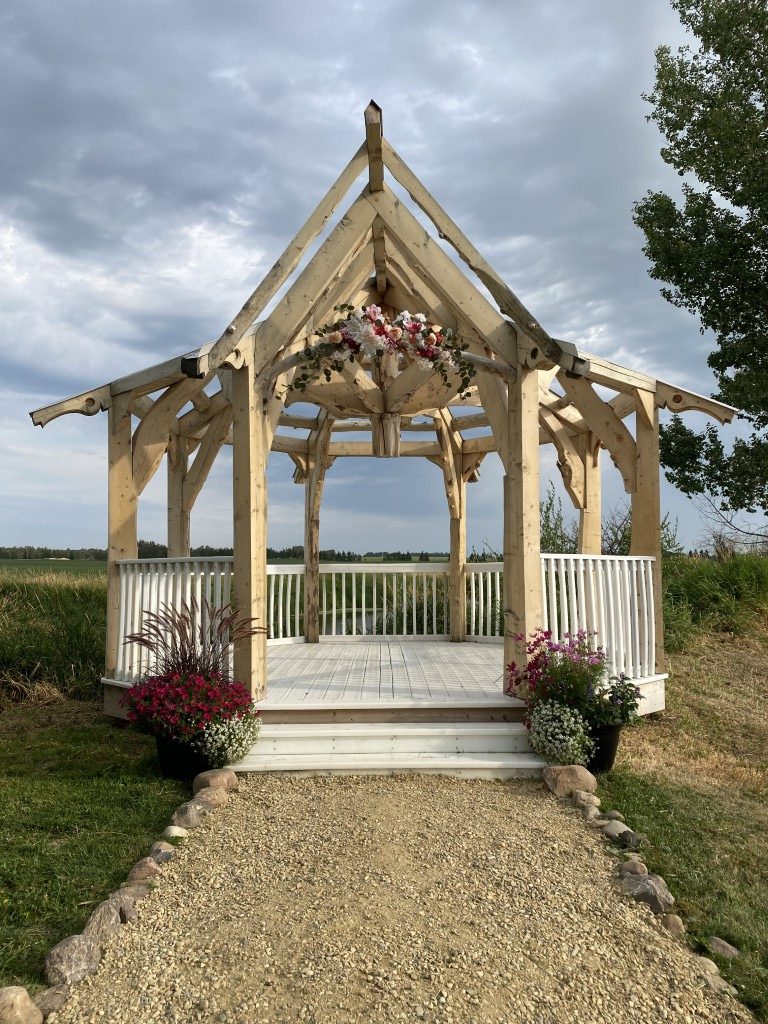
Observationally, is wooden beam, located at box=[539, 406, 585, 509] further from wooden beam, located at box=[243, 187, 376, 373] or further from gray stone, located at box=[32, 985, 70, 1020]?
gray stone, located at box=[32, 985, 70, 1020]

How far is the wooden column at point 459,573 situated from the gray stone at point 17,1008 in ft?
25.6

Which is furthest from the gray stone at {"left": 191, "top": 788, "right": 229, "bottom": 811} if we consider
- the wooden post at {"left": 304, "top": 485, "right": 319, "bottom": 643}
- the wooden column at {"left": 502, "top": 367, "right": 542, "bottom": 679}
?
the wooden post at {"left": 304, "top": 485, "right": 319, "bottom": 643}

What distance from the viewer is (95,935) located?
2.86 m

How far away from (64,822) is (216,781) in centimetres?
92

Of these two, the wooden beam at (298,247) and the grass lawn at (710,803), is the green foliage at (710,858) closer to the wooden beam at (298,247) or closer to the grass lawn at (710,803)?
the grass lawn at (710,803)

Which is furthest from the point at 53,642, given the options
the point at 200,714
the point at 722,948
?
the point at 722,948

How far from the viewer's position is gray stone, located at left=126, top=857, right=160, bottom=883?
135 inches

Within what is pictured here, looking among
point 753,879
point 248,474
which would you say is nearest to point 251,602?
point 248,474

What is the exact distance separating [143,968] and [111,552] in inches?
184

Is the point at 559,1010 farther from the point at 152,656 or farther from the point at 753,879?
the point at 152,656

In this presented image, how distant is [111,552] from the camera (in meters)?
6.82

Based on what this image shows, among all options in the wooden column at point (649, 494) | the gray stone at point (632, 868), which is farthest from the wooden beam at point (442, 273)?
the gray stone at point (632, 868)

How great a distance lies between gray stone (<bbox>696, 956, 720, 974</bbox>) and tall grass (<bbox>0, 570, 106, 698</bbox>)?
676 cm

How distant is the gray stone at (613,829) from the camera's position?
3.93m
